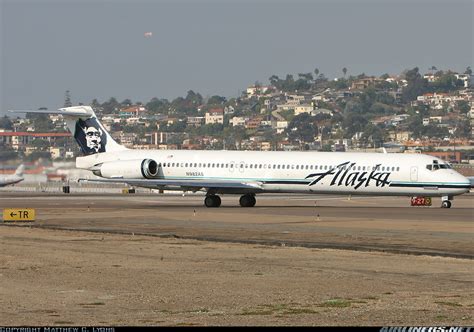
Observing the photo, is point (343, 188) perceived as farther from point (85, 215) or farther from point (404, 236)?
point (404, 236)

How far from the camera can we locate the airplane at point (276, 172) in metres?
60.8

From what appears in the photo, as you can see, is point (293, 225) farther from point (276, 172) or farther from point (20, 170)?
point (20, 170)

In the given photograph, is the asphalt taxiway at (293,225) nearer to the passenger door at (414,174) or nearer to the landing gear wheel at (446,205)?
the passenger door at (414,174)

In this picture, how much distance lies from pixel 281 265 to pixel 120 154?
39.5 metres

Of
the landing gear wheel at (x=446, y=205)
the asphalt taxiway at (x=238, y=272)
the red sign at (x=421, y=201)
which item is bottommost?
the red sign at (x=421, y=201)

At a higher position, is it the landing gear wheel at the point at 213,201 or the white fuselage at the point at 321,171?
the white fuselage at the point at 321,171

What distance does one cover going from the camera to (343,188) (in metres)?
61.8

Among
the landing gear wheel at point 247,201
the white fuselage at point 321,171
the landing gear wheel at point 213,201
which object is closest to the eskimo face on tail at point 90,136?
the white fuselage at point 321,171

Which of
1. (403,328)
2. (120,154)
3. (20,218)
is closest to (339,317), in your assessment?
(403,328)

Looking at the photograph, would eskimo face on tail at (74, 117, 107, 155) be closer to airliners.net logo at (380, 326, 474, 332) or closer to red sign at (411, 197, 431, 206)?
red sign at (411, 197, 431, 206)

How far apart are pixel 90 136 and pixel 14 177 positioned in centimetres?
2363

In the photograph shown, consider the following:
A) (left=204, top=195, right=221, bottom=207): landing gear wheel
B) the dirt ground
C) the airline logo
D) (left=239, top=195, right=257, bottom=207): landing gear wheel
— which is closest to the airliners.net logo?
the dirt ground

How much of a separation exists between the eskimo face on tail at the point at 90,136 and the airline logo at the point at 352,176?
14.6 meters

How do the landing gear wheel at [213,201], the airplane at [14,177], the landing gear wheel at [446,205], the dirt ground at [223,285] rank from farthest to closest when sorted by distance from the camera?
the airplane at [14,177] < the landing gear wheel at [213,201] < the landing gear wheel at [446,205] < the dirt ground at [223,285]
